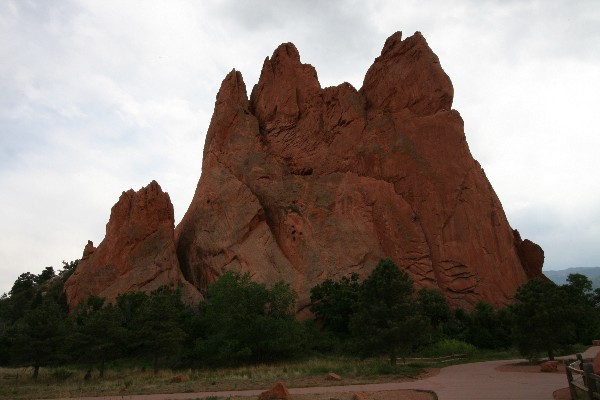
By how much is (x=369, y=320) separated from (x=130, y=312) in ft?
75.3

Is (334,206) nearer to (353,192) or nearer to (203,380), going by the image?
(353,192)

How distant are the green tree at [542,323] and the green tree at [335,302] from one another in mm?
15055

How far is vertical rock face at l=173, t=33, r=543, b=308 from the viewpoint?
44.9 m

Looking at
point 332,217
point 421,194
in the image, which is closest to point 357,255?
point 332,217

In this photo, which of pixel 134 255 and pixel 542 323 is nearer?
pixel 542 323

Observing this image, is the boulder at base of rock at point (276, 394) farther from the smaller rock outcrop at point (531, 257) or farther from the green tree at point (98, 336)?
the smaller rock outcrop at point (531, 257)

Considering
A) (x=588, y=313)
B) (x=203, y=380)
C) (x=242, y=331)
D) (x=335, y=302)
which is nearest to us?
(x=203, y=380)

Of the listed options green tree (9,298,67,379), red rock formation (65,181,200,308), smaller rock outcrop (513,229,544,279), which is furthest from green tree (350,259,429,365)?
smaller rock outcrop (513,229,544,279)

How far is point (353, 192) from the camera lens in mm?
48344

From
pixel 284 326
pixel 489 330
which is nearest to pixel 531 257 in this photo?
pixel 489 330

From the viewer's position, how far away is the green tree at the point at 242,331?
3073cm

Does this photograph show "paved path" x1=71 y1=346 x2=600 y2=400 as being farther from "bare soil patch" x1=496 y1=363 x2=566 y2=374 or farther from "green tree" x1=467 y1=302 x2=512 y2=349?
"green tree" x1=467 y1=302 x2=512 y2=349

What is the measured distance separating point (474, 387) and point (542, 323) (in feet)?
32.7

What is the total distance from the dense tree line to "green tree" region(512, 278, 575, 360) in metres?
0.05
